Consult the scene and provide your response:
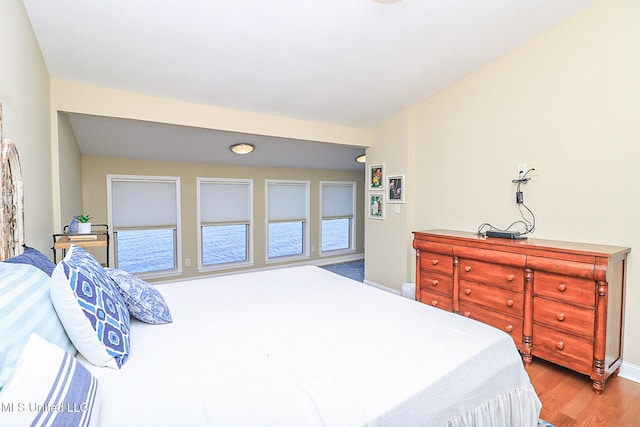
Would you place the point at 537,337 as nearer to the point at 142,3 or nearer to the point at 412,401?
the point at 412,401

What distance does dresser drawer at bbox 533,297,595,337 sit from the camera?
2154mm

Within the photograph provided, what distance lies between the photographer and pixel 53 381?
0.76 meters

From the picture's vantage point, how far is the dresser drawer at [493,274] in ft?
8.25

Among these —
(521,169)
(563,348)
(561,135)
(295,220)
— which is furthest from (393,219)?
(295,220)

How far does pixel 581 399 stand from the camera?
206 centimetres

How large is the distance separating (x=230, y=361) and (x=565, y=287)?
230 centimetres

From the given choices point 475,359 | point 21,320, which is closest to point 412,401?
point 475,359

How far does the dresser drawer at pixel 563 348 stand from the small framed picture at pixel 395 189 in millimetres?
2025

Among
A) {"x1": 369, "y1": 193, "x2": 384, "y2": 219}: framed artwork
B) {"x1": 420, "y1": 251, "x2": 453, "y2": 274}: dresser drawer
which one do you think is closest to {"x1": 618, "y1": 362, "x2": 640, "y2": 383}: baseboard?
{"x1": 420, "y1": 251, "x2": 453, "y2": 274}: dresser drawer

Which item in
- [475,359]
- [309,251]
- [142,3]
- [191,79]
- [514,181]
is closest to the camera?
[475,359]

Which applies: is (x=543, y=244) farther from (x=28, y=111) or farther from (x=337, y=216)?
(x=337, y=216)

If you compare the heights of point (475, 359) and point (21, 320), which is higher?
point (21, 320)

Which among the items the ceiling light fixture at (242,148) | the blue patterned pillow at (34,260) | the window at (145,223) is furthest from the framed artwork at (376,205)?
the blue patterned pillow at (34,260)

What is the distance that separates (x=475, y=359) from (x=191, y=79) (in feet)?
9.30
